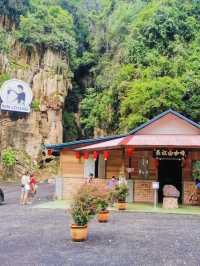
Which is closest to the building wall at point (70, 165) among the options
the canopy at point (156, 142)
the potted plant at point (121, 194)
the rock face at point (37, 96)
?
the canopy at point (156, 142)

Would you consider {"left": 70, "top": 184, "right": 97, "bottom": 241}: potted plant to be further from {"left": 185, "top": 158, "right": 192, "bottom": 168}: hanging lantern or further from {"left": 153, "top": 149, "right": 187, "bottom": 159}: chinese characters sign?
{"left": 185, "top": 158, "right": 192, "bottom": 168}: hanging lantern

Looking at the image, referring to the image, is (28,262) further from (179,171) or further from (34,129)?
(34,129)

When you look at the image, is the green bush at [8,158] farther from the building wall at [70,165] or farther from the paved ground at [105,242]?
the paved ground at [105,242]

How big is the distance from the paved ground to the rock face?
66.1ft

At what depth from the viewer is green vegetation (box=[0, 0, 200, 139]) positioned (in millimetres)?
26734

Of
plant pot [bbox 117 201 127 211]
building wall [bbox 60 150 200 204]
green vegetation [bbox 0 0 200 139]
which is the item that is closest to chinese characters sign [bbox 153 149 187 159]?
building wall [bbox 60 150 200 204]

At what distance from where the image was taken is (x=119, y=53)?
35.9 m

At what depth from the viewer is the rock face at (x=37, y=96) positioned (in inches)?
1273

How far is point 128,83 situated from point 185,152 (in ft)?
44.3

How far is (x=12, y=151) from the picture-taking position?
1226 inches

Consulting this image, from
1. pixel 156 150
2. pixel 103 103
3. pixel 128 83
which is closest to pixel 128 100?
pixel 128 83

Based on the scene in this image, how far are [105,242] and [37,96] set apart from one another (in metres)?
26.9

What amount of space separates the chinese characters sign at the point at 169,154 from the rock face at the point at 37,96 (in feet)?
59.0

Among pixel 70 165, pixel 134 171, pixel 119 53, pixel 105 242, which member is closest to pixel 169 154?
pixel 134 171
